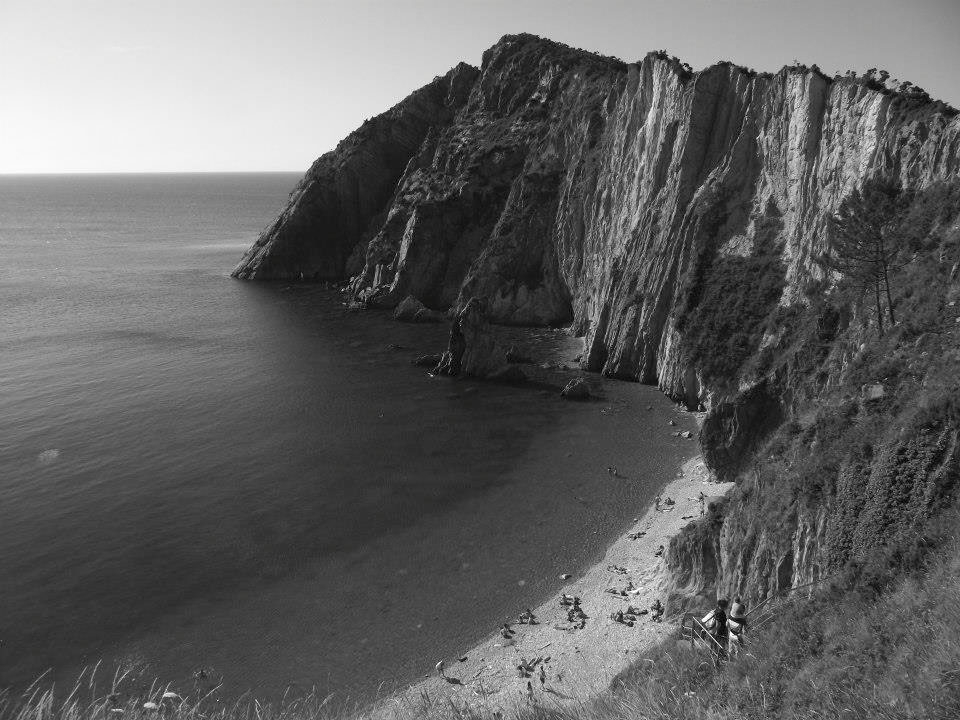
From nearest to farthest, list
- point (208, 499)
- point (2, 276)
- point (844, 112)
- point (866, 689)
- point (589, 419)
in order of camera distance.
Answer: point (866, 689) < point (208, 499) < point (844, 112) < point (589, 419) < point (2, 276)

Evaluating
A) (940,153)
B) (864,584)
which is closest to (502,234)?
(940,153)

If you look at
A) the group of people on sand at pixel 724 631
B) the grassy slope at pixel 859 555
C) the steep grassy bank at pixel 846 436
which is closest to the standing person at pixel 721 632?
the group of people on sand at pixel 724 631

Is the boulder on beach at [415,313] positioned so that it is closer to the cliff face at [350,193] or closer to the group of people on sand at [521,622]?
the cliff face at [350,193]

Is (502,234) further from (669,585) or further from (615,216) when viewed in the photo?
(669,585)

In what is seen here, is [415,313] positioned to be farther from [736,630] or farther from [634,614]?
[736,630]

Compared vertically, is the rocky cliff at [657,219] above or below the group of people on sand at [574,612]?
above

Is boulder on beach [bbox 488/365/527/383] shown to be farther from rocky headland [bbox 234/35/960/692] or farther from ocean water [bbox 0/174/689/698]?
ocean water [bbox 0/174/689/698]
